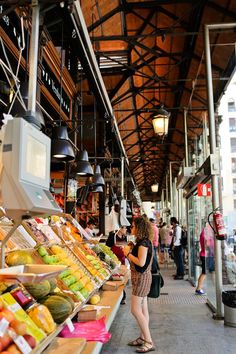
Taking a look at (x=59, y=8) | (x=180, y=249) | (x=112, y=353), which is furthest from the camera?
(x=180, y=249)

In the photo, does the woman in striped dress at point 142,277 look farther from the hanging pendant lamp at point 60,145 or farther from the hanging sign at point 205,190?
the hanging sign at point 205,190

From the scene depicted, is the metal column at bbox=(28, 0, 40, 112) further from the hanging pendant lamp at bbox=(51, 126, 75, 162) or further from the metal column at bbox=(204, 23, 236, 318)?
the metal column at bbox=(204, 23, 236, 318)

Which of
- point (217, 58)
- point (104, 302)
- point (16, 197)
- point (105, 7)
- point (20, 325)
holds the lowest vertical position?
point (104, 302)

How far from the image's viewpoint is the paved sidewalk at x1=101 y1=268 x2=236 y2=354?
4.51 m

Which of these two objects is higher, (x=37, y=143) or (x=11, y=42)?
(x=11, y=42)

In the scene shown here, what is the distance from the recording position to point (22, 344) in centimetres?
184

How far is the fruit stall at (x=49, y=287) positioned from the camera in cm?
197

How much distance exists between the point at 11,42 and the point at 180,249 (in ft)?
26.6

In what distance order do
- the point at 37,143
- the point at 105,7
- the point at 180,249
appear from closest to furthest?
the point at 37,143 → the point at 105,7 → the point at 180,249

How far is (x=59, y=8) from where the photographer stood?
3.58 meters

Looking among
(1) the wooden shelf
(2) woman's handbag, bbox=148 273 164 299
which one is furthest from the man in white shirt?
(2) woman's handbag, bbox=148 273 164 299

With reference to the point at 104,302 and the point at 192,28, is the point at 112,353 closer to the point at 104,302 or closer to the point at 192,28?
the point at 104,302

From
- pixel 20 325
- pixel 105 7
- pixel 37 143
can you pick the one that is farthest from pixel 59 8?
pixel 105 7

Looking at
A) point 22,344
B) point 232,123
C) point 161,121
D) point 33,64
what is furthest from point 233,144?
point 22,344
